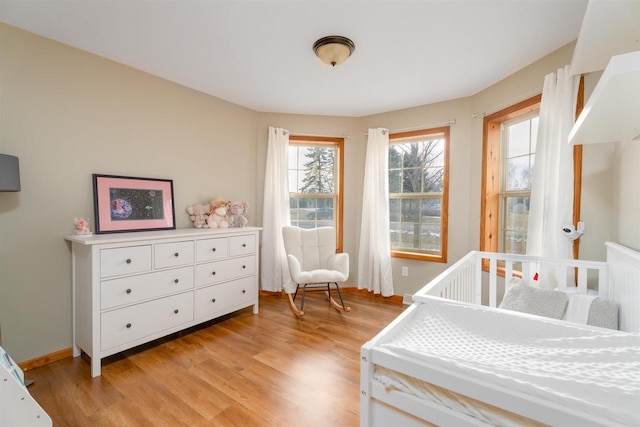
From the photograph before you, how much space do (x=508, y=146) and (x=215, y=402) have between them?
3.12 meters

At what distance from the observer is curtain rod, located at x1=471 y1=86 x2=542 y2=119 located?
2.21 metres

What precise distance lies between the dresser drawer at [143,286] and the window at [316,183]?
1.63 m

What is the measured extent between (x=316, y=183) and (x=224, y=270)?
1636 mm

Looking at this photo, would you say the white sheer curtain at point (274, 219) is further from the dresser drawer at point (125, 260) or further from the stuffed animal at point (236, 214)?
the dresser drawer at point (125, 260)

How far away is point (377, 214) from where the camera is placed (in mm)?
3377

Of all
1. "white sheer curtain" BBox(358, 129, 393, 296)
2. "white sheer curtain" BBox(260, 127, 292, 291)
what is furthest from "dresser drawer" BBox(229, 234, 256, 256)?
"white sheer curtain" BBox(358, 129, 393, 296)

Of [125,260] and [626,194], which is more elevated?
[626,194]

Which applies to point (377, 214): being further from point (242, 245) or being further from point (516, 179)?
point (242, 245)

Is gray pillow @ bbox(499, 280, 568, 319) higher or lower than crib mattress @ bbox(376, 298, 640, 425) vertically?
lower

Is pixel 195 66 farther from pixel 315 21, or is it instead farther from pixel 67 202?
pixel 67 202

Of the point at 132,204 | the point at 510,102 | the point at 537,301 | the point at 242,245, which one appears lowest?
the point at 537,301

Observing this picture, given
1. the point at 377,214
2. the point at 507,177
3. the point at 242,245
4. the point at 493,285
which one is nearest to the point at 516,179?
the point at 507,177

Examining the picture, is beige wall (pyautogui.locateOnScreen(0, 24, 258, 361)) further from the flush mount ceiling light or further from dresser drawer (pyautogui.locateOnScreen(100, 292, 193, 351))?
the flush mount ceiling light

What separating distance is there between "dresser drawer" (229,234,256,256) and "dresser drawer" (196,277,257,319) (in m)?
0.27
